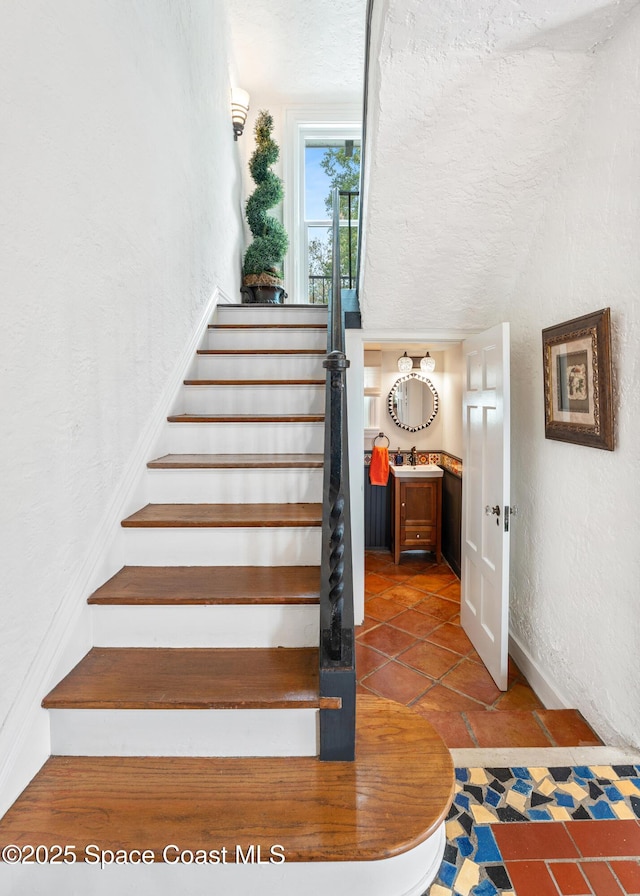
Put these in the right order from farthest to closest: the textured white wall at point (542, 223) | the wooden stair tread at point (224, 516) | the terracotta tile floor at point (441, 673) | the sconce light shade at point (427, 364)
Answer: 1. the sconce light shade at point (427, 364)
2. the terracotta tile floor at point (441, 673)
3. the wooden stair tread at point (224, 516)
4. the textured white wall at point (542, 223)

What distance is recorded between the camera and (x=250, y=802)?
42.2 inches

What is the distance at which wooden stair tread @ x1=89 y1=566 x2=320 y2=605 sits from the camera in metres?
1.41

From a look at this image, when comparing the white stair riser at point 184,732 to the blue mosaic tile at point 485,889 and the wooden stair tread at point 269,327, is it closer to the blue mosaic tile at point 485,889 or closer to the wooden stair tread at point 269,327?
the blue mosaic tile at point 485,889

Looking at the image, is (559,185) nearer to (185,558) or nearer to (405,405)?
(185,558)

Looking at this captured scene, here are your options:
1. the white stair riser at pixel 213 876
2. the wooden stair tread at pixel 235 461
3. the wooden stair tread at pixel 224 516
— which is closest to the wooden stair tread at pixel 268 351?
the wooden stair tread at pixel 235 461

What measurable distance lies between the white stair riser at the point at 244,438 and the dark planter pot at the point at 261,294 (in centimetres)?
199

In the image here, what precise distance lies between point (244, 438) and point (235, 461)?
0.21 m

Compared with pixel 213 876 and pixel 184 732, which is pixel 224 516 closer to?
pixel 184 732

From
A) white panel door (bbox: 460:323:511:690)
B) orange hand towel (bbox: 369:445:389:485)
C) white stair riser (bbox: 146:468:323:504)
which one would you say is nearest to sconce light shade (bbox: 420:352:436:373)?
orange hand towel (bbox: 369:445:389:485)

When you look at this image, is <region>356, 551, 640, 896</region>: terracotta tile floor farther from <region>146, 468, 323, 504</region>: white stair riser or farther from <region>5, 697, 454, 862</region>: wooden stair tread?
<region>146, 468, 323, 504</region>: white stair riser

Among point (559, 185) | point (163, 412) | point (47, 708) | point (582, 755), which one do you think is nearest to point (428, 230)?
point (559, 185)

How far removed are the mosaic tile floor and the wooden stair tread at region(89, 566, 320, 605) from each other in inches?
26.4

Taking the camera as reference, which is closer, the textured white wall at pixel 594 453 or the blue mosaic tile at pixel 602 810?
the blue mosaic tile at pixel 602 810

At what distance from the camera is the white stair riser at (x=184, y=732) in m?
1.20
